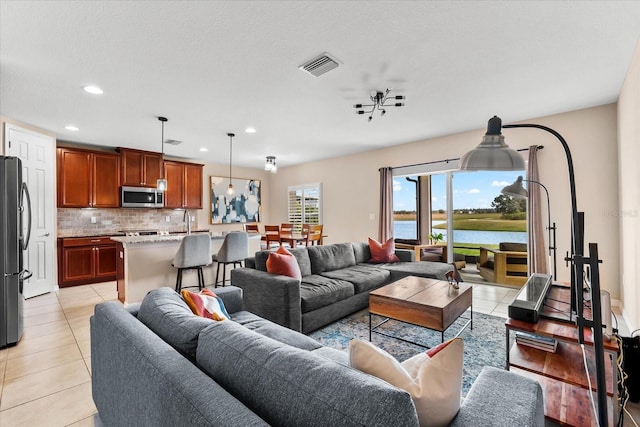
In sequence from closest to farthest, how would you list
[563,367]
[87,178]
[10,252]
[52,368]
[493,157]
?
[493,157] < [563,367] < [52,368] < [10,252] < [87,178]

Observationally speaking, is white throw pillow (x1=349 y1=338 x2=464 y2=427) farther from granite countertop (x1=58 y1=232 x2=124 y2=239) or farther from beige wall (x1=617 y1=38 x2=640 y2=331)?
granite countertop (x1=58 y1=232 x2=124 y2=239)

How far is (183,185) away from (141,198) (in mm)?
954

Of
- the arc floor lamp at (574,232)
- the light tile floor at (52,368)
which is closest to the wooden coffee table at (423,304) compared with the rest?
the arc floor lamp at (574,232)

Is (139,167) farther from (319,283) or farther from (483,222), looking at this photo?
(483,222)

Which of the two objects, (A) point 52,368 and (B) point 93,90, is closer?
(A) point 52,368

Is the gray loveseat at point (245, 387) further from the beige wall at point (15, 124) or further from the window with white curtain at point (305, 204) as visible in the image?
the window with white curtain at point (305, 204)

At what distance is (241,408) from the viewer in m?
0.78

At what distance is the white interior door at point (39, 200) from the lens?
4.26 meters

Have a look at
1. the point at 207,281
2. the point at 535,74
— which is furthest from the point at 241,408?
the point at 207,281

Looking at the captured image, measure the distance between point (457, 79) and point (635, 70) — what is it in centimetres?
144

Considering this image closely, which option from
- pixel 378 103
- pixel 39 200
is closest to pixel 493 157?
pixel 378 103

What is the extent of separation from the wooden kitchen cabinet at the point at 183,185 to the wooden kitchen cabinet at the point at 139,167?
0.27 m

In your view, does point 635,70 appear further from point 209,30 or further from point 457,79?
point 209,30

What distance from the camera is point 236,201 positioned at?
7.97 m
